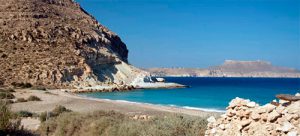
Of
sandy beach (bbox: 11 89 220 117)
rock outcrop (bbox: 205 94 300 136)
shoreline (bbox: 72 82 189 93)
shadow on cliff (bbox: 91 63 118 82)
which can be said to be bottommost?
sandy beach (bbox: 11 89 220 117)

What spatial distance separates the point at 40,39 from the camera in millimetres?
70625

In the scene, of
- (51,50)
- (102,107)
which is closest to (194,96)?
(51,50)

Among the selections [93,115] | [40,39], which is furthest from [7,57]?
[93,115]

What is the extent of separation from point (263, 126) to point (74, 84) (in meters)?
59.1

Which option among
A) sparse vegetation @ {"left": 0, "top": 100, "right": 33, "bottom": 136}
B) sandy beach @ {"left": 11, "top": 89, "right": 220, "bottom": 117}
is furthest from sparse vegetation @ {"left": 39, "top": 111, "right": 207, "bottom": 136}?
sandy beach @ {"left": 11, "top": 89, "right": 220, "bottom": 117}

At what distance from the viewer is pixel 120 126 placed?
12.0 meters

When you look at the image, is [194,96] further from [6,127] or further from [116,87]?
[6,127]

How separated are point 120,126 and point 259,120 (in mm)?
5305

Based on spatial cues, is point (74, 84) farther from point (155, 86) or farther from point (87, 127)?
point (87, 127)

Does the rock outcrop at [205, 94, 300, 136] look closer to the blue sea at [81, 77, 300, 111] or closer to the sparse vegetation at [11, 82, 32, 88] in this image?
the blue sea at [81, 77, 300, 111]

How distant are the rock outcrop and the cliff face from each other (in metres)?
51.5

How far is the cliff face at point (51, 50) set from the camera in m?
62.2

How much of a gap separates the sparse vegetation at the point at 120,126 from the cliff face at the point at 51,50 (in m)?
44.4

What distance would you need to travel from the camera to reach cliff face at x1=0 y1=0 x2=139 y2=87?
2448 inches
